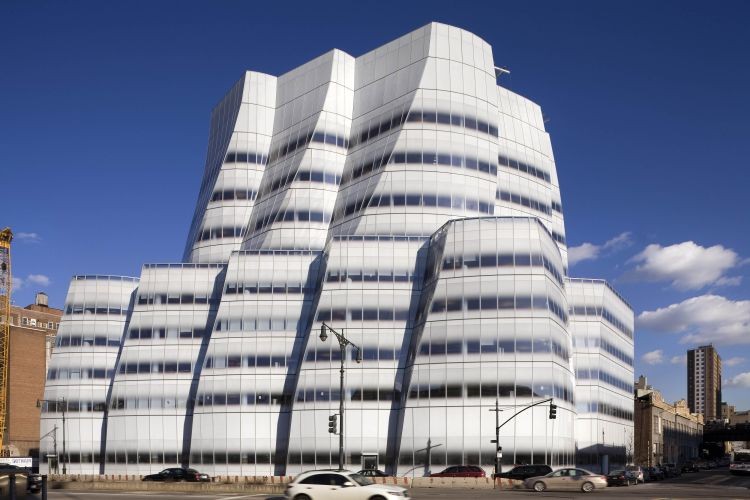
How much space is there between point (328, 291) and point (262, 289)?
10.0 meters

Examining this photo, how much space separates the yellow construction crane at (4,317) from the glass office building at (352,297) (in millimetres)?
40520

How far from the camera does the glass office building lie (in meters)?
84.8

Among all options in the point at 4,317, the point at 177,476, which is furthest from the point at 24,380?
the point at 177,476

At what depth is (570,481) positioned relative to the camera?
53.8 m

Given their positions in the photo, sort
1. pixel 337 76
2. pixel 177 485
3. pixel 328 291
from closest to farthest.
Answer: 1. pixel 177 485
2. pixel 328 291
3. pixel 337 76

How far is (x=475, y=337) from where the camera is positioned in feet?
277

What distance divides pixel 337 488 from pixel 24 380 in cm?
12997

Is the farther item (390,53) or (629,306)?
(629,306)

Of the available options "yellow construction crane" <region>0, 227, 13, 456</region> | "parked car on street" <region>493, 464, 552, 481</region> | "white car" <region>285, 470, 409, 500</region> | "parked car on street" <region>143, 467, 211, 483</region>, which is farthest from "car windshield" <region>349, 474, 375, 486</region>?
"yellow construction crane" <region>0, 227, 13, 456</region>

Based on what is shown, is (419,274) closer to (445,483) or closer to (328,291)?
(328,291)

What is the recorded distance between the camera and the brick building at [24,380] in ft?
485

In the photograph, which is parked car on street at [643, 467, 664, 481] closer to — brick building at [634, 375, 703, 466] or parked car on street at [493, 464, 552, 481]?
parked car on street at [493, 464, 552, 481]

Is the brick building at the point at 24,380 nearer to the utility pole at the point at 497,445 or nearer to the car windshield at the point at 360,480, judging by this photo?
the utility pole at the point at 497,445

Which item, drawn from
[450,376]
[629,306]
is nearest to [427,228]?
[450,376]
